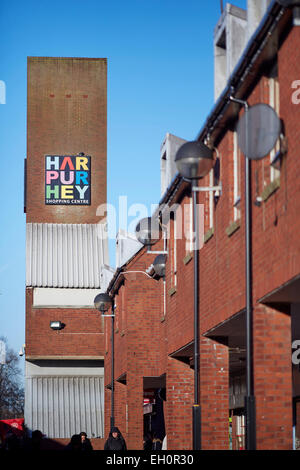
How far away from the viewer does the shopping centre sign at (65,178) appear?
166 feet

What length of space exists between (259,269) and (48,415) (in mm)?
34399

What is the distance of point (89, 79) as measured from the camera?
51.4 m

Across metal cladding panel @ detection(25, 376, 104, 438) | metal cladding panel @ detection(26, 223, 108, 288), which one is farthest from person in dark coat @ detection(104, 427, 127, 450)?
metal cladding panel @ detection(26, 223, 108, 288)

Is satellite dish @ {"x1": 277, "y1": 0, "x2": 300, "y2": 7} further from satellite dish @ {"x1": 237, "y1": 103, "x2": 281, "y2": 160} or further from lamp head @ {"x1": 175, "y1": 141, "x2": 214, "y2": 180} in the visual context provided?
lamp head @ {"x1": 175, "y1": 141, "x2": 214, "y2": 180}

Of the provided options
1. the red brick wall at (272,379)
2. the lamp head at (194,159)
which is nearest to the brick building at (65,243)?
the lamp head at (194,159)

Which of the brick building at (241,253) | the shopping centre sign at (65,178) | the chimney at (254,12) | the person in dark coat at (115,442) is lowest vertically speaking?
the person in dark coat at (115,442)

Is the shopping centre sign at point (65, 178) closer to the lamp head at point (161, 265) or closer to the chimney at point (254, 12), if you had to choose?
the lamp head at point (161, 265)

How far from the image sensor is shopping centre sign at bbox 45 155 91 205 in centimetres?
5047

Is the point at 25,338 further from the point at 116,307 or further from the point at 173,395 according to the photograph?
the point at 173,395

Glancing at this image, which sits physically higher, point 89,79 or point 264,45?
point 89,79

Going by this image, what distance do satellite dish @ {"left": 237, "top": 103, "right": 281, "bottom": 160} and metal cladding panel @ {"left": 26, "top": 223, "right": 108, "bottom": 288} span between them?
36585 mm

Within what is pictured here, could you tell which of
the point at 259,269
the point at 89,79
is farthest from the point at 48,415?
the point at 259,269

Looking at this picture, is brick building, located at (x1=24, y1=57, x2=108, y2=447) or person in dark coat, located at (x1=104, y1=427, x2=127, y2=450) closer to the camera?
person in dark coat, located at (x1=104, y1=427, x2=127, y2=450)

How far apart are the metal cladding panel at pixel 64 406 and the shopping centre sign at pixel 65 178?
9.65 metres
